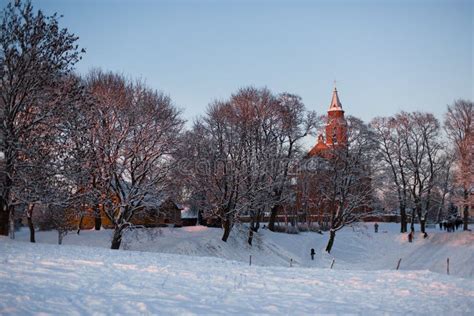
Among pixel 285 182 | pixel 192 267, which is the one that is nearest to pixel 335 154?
pixel 285 182

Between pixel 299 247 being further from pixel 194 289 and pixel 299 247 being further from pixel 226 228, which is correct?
pixel 194 289

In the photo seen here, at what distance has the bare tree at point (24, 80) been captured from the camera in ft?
60.3

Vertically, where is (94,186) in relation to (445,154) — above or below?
below

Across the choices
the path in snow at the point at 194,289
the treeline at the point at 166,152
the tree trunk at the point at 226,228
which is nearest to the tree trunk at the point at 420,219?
the treeline at the point at 166,152

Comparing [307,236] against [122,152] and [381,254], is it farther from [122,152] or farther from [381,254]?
[122,152]

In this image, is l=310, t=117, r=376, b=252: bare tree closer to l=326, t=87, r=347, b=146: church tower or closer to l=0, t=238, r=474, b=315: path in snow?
l=326, t=87, r=347, b=146: church tower

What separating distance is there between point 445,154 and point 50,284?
43.4m

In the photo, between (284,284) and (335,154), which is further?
(335,154)

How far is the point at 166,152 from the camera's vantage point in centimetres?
2789

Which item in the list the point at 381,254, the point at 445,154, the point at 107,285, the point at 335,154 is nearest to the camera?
the point at 107,285

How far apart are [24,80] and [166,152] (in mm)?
10684

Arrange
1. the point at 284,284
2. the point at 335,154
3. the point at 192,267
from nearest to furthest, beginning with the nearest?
the point at 284,284
the point at 192,267
the point at 335,154

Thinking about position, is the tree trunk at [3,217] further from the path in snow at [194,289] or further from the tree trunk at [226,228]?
the tree trunk at [226,228]

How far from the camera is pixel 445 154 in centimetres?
4453
